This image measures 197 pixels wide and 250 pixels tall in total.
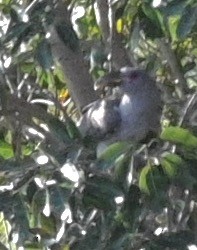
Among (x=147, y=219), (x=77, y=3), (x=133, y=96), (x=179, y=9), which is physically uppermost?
(x=179, y=9)

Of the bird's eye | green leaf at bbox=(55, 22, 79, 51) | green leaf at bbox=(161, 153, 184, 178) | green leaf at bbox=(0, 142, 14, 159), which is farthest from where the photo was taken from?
the bird's eye

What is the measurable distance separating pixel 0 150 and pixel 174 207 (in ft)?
1.92

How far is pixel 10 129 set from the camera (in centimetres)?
322

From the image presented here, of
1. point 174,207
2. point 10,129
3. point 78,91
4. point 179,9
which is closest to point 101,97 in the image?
point 78,91

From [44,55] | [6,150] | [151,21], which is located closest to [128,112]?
[151,21]

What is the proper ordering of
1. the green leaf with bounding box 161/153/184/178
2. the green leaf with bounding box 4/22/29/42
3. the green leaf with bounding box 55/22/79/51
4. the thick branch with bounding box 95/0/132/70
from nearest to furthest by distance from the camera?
the green leaf with bounding box 161/153/184/178 → the green leaf with bounding box 4/22/29/42 → the green leaf with bounding box 55/22/79/51 → the thick branch with bounding box 95/0/132/70

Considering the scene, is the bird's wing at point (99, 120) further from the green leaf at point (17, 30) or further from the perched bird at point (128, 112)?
the green leaf at point (17, 30)

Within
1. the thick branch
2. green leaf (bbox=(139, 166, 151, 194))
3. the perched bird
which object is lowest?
the perched bird

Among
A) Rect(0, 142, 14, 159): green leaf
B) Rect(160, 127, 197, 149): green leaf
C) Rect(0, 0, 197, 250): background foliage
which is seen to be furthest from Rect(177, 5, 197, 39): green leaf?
Rect(0, 142, 14, 159): green leaf

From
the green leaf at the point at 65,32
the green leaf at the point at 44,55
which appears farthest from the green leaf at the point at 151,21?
the green leaf at the point at 44,55

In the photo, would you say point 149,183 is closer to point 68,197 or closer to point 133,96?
point 68,197

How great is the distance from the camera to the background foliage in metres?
2.37

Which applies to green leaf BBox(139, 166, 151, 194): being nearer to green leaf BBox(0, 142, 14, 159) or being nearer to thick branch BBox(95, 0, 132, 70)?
green leaf BBox(0, 142, 14, 159)

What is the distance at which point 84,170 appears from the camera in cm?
245
